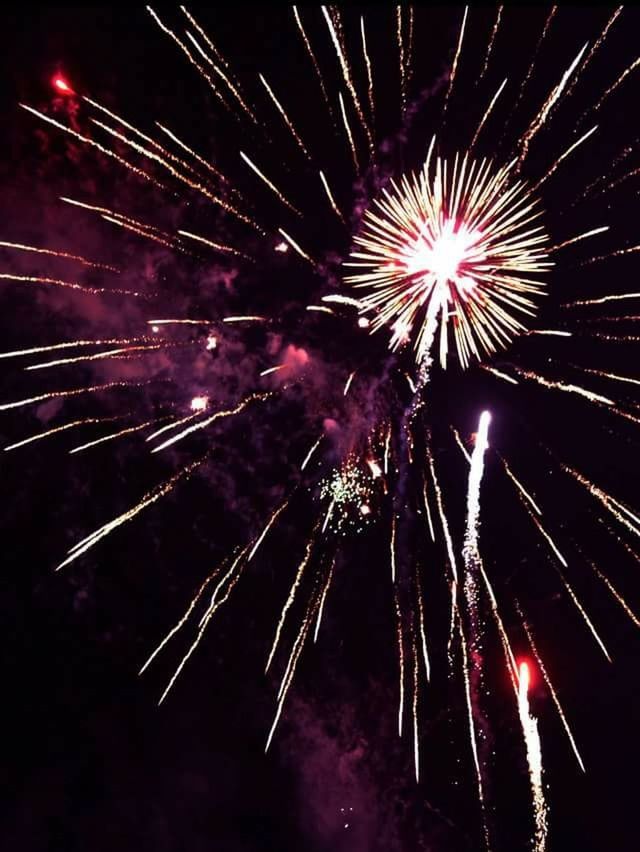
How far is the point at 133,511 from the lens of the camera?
9.35 meters

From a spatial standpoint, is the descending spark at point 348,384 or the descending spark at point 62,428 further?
the descending spark at point 62,428

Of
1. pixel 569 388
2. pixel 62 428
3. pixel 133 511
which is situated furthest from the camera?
pixel 133 511

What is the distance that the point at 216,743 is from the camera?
35.5ft

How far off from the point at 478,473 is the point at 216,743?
760 centimetres

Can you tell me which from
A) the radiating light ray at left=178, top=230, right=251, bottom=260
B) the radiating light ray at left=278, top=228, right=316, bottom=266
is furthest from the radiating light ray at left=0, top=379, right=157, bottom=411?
the radiating light ray at left=278, top=228, right=316, bottom=266

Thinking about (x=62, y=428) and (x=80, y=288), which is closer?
(x=80, y=288)

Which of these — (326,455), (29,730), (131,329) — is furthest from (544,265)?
(29,730)

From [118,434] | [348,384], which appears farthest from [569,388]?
[118,434]

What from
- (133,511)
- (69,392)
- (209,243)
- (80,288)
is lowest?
(133,511)

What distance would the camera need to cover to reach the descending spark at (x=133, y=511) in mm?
9070

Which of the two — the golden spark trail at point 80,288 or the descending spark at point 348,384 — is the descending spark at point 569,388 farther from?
the golden spark trail at point 80,288

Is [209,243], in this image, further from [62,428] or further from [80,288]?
[62,428]

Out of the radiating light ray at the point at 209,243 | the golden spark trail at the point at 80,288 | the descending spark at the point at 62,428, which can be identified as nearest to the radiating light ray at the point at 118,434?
the descending spark at the point at 62,428

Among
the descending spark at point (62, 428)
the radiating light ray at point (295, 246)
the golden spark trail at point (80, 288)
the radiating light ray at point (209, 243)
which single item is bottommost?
the descending spark at point (62, 428)
